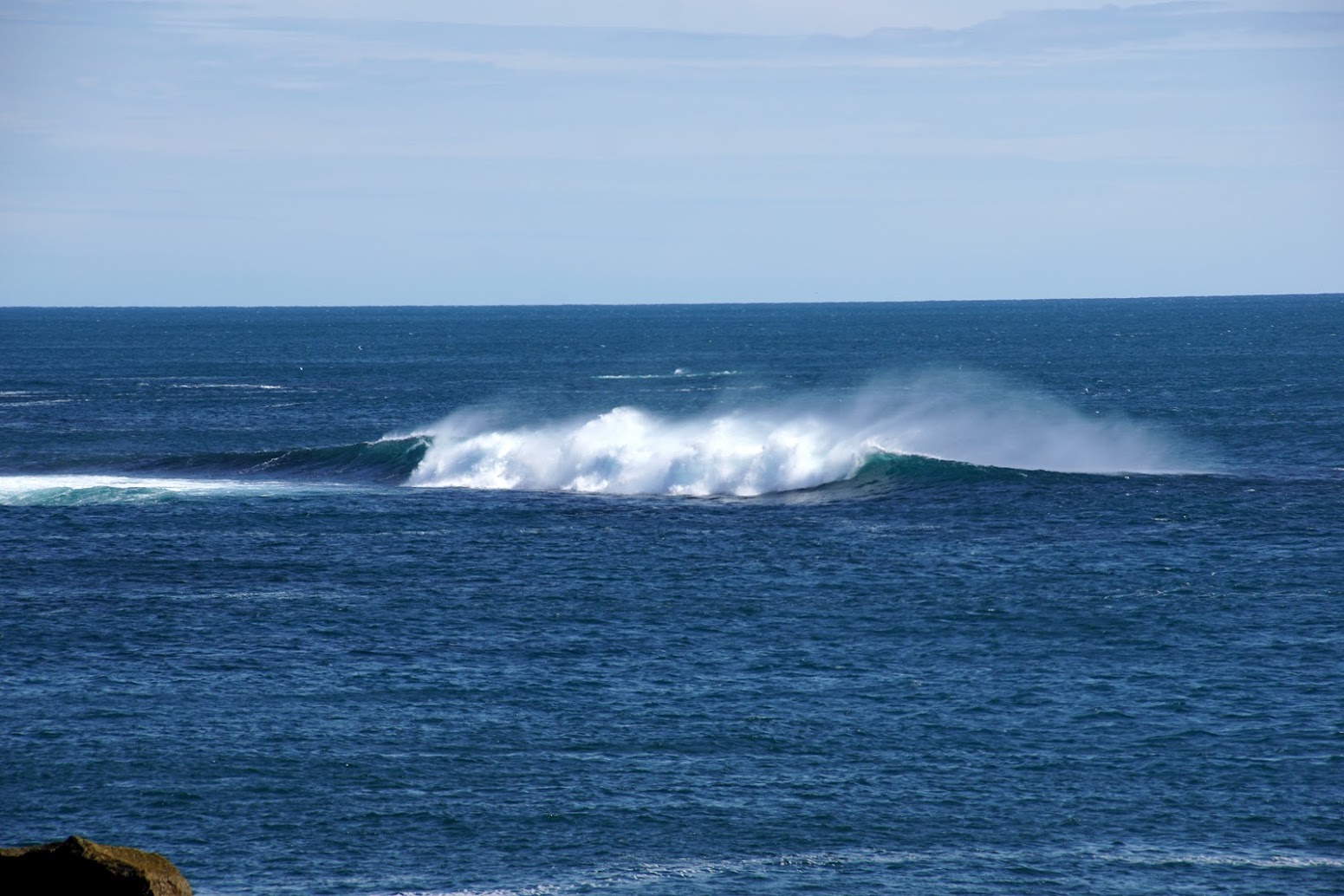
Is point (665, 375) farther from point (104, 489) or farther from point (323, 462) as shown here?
point (104, 489)

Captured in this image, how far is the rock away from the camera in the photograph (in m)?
13.9

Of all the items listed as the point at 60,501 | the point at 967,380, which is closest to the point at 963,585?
the point at 60,501

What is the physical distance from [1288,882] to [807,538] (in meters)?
27.4

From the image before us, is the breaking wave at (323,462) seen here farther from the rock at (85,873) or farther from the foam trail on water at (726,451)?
the rock at (85,873)

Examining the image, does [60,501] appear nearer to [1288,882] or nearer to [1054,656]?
[1054,656]

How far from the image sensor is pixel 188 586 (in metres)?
40.5

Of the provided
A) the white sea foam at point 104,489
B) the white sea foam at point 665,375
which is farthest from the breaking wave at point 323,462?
the white sea foam at point 665,375

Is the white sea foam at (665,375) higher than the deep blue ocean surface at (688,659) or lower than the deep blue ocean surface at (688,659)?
higher

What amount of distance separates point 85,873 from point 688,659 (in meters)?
18.9

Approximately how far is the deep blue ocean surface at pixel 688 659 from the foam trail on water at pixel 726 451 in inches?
9.8

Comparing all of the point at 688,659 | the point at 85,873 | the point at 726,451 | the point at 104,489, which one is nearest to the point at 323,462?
the point at 104,489

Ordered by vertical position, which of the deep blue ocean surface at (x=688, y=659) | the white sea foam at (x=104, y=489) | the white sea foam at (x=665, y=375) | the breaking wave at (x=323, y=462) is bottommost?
the deep blue ocean surface at (x=688, y=659)

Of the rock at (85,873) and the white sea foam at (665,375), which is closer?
the rock at (85,873)

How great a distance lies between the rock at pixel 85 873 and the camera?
1386 centimetres
